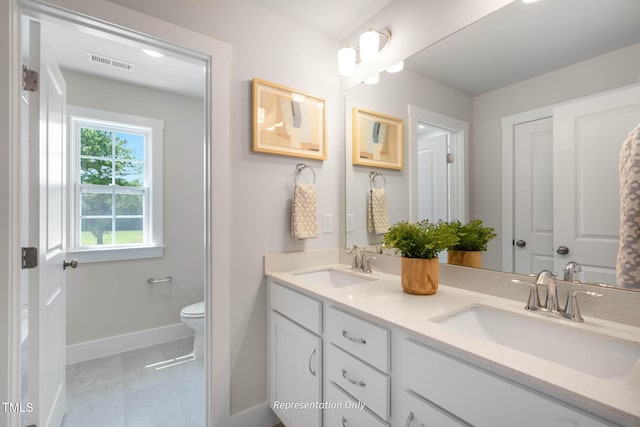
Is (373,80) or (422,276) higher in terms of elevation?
(373,80)

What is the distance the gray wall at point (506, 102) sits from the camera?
947mm

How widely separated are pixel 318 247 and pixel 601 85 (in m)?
1.47

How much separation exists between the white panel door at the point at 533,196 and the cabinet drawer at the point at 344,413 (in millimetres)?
797

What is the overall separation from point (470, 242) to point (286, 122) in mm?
1178

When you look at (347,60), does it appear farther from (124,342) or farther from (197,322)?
(124,342)

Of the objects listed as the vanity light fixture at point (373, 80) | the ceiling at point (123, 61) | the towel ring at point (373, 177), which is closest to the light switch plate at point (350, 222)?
the towel ring at point (373, 177)

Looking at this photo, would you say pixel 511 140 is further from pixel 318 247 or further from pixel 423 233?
pixel 318 247

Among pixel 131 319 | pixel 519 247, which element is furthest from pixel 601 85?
pixel 131 319

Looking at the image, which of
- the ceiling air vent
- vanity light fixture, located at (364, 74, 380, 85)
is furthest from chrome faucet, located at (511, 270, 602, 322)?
the ceiling air vent

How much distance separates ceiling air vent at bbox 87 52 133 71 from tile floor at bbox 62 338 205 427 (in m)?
2.34

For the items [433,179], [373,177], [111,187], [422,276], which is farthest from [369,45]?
[111,187]

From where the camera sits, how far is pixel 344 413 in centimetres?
115

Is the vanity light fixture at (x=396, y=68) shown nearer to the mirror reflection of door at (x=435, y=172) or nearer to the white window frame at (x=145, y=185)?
the mirror reflection of door at (x=435, y=172)

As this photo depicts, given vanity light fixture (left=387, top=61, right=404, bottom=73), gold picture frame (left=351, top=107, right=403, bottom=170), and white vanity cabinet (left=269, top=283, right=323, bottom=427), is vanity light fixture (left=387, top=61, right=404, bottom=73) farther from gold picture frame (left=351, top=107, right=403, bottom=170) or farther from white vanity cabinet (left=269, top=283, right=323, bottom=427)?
white vanity cabinet (left=269, top=283, right=323, bottom=427)
